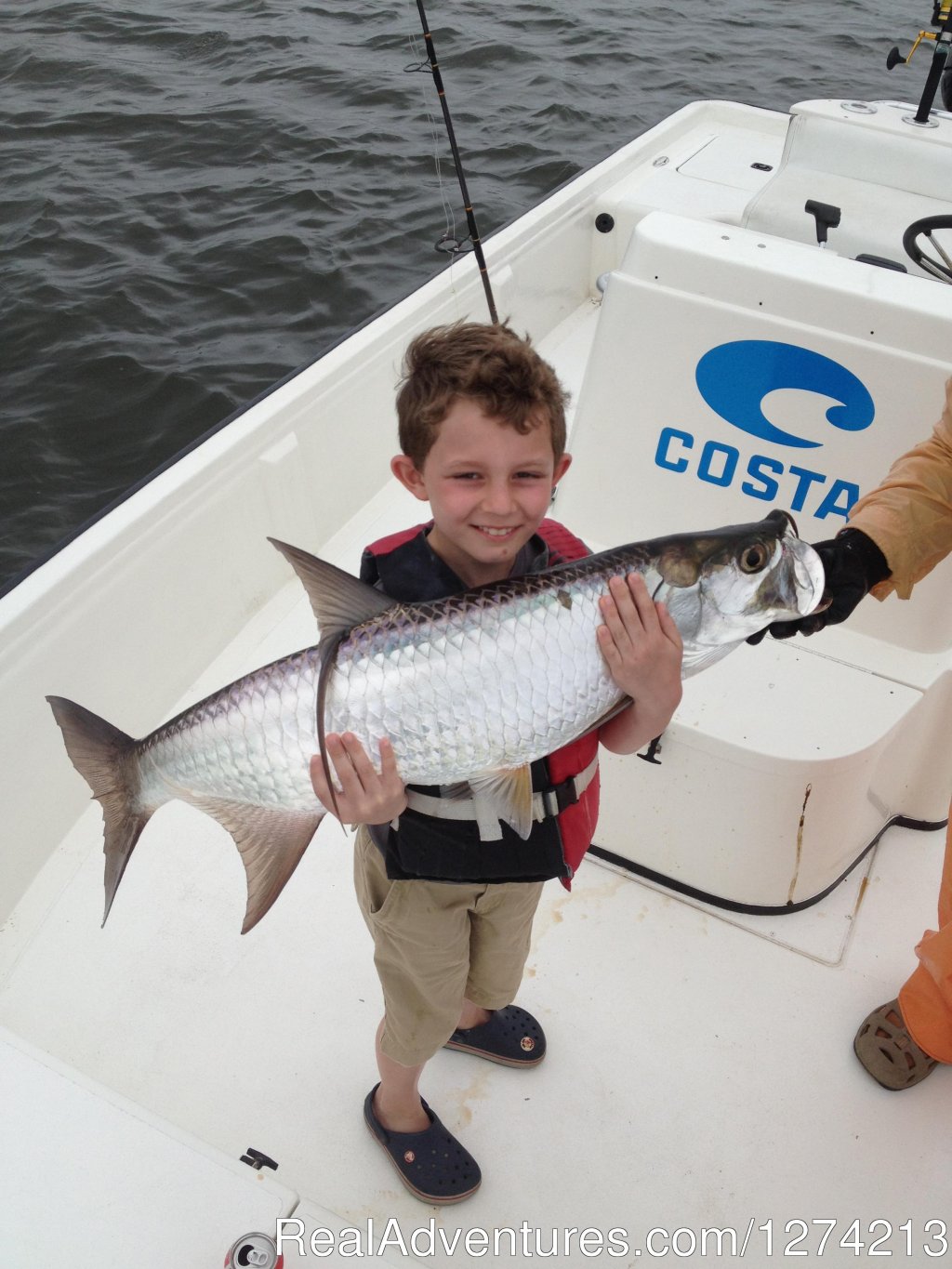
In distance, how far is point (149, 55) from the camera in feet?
34.9

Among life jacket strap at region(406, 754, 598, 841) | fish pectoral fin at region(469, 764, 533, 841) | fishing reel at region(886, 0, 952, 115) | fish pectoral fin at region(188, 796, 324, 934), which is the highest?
fishing reel at region(886, 0, 952, 115)

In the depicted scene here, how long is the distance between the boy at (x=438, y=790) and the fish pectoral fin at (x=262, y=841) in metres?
0.16

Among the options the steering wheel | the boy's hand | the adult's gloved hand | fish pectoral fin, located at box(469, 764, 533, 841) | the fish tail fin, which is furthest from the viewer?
the steering wheel

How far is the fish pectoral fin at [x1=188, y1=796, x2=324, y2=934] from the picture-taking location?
67.4 inches

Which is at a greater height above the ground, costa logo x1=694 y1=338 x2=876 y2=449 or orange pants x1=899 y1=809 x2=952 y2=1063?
costa logo x1=694 y1=338 x2=876 y2=449

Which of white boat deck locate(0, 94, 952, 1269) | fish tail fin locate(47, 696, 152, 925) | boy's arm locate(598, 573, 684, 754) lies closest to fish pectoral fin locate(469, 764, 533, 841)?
boy's arm locate(598, 573, 684, 754)

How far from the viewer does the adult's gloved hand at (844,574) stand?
208 cm

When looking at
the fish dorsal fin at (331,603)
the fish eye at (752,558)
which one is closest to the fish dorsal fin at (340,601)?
the fish dorsal fin at (331,603)

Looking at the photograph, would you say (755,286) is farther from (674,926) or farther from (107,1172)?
(107,1172)

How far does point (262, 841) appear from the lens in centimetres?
175

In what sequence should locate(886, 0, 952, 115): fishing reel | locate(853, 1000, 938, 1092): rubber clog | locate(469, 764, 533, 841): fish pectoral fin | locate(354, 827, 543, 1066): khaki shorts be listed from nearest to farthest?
locate(469, 764, 533, 841): fish pectoral fin < locate(354, 827, 543, 1066): khaki shorts < locate(853, 1000, 938, 1092): rubber clog < locate(886, 0, 952, 115): fishing reel

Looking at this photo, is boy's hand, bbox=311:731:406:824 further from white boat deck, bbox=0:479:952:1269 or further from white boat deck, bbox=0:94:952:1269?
white boat deck, bbox=0:479:952:1269

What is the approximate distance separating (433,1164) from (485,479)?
5.58 feet

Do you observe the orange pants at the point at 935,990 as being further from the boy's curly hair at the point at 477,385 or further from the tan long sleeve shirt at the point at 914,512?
the boy's curly hair at the point at 477,385
